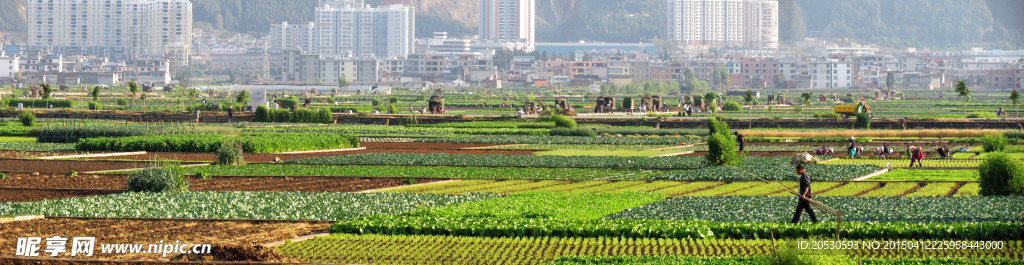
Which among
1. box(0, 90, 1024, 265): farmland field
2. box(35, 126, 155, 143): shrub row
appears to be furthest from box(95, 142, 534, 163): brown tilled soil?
box(35, 126, 155, 143): shrub row

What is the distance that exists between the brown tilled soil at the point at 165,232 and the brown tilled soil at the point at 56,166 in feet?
34.9

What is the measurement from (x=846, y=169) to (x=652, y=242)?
14104 millimetres

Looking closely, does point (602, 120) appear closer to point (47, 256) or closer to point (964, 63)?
point (47, 256)

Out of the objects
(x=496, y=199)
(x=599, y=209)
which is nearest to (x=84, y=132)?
(x=496, y=199)

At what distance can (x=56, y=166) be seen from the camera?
27578 mm

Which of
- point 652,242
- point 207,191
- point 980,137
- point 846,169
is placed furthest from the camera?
point 980,137

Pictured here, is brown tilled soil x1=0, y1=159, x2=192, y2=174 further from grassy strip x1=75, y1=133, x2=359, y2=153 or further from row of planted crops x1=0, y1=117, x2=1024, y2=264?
grassy strip x1=75, y1=133, x2=359, y2=153

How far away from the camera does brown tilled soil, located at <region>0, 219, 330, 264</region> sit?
42.4 feet

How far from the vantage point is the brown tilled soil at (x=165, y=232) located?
42.4 feet

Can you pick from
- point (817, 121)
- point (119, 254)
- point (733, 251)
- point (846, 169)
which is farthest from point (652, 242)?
point (817, 121)

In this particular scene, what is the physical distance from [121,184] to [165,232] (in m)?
8.39

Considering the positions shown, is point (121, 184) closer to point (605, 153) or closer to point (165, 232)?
point (165, 232)

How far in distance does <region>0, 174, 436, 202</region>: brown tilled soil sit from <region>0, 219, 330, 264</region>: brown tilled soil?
15.8 feet

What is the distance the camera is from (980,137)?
43000mm
